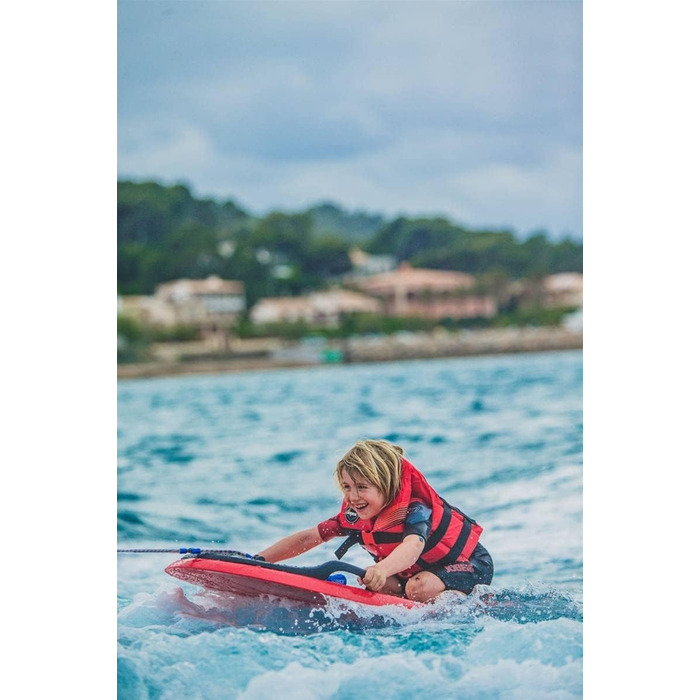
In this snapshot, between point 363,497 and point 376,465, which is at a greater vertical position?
point 376,465

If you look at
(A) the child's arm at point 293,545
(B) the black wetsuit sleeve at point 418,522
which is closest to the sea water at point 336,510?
(A) the child's arm at point 293,545

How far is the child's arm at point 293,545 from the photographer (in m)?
3.71

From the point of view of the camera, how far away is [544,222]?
4.33 m

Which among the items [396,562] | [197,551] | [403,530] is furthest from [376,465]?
[197,551]

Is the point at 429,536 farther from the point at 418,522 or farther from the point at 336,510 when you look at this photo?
the point at 336,510

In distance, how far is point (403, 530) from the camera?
3488mm

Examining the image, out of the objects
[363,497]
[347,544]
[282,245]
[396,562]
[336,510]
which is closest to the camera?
[396,562]

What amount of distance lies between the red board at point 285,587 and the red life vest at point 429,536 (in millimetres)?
157

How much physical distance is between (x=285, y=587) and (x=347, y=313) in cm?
135

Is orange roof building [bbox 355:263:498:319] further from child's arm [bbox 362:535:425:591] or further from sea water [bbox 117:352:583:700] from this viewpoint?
child's arm [bbox 362:535:425:591]

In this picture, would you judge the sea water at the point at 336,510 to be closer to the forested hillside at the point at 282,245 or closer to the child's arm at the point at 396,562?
the child's arm at the point at 396,562

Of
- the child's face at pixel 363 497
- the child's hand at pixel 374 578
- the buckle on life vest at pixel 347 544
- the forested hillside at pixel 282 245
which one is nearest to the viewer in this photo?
the child's hand at pixel 374 578
